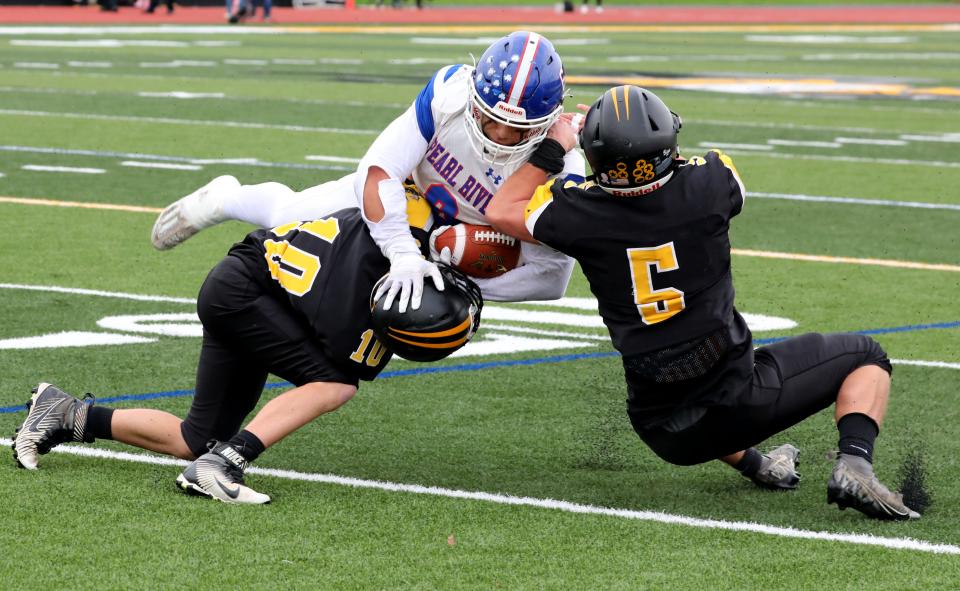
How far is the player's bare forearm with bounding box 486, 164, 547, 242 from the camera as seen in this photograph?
5.11 m

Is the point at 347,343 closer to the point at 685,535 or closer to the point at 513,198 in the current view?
the point at 513,198

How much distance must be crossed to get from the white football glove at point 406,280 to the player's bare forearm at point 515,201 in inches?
10.5

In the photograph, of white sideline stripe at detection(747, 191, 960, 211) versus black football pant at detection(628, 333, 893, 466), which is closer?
black football pant at detection(628, 333, 893, 466)

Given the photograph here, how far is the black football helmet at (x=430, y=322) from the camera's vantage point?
5.07m

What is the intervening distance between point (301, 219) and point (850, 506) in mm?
2210

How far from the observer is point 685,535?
4898 millimetres

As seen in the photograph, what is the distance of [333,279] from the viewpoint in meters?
5.28

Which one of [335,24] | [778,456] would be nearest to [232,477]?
[778,456]

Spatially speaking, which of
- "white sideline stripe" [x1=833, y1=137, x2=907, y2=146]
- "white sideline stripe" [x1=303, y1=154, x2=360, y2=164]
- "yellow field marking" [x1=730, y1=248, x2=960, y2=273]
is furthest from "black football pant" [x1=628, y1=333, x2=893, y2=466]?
"white sideline stripe" [x1=833, y1=137, x2=907, y2=146]

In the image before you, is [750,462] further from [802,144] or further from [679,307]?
[802,144]

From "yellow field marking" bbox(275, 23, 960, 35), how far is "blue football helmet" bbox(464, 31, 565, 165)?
30.1 metres

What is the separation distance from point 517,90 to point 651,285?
0.77 meters

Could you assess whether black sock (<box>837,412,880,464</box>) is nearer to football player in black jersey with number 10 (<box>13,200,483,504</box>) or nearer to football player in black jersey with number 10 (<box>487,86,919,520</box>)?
football player in black jersey with number 10 (<box>487,86,919,520</box>)

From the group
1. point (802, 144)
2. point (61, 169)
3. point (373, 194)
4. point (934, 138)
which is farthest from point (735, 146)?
point (373, 194)
